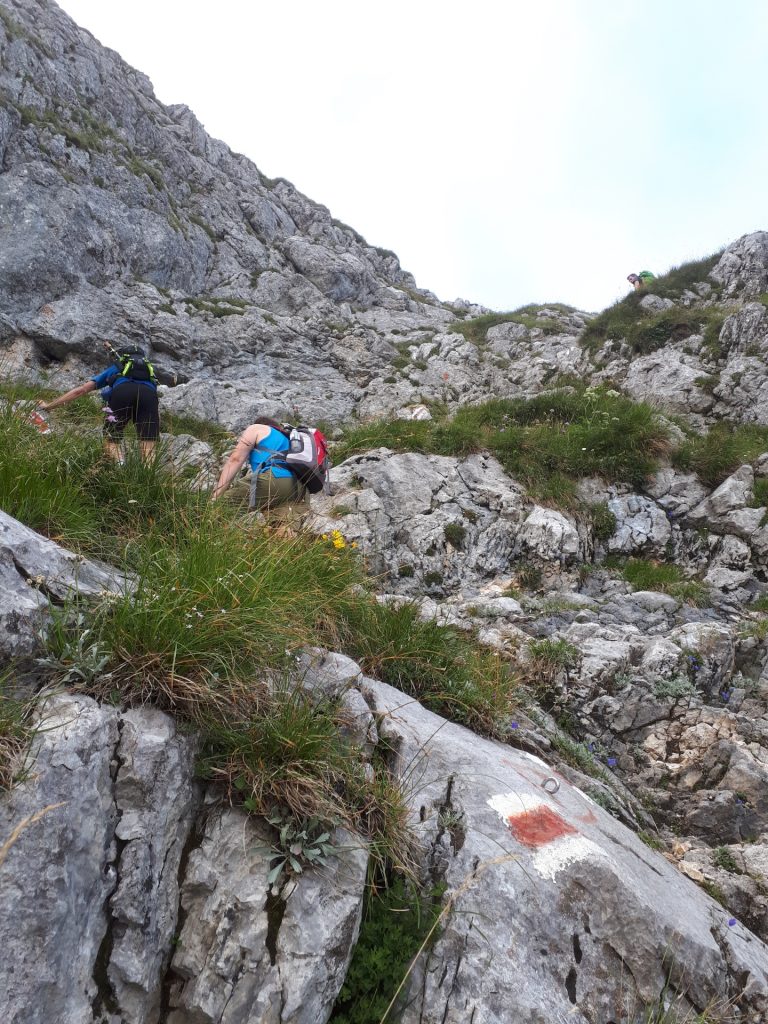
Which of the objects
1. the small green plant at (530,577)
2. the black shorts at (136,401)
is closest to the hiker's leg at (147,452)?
the black shorts at (136,401)

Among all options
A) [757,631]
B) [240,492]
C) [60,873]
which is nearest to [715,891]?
[757,631]

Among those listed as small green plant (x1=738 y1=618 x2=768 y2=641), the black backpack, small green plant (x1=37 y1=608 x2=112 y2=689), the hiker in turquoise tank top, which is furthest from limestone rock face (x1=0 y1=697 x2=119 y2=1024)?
small green plant (x1=738 y1=618 x2=768 y2=641)

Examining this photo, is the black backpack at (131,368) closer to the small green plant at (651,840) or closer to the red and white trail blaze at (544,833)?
the red and white trail blaze at (544,833)

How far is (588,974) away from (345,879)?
1248mm

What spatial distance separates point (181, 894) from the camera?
7.47 ft

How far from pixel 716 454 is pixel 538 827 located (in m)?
9.62

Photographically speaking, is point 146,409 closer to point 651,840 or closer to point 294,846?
point 294,846

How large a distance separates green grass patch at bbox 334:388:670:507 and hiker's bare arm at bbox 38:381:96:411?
5.32 meters

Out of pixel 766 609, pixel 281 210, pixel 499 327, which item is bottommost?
pixel 766 609

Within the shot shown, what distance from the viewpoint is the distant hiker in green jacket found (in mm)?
21938

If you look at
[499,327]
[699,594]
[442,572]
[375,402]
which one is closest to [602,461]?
[699,594]

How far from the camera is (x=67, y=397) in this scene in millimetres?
5090

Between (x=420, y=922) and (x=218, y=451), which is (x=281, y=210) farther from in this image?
(x=420, y=922)

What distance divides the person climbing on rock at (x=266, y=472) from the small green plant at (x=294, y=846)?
304 cm
